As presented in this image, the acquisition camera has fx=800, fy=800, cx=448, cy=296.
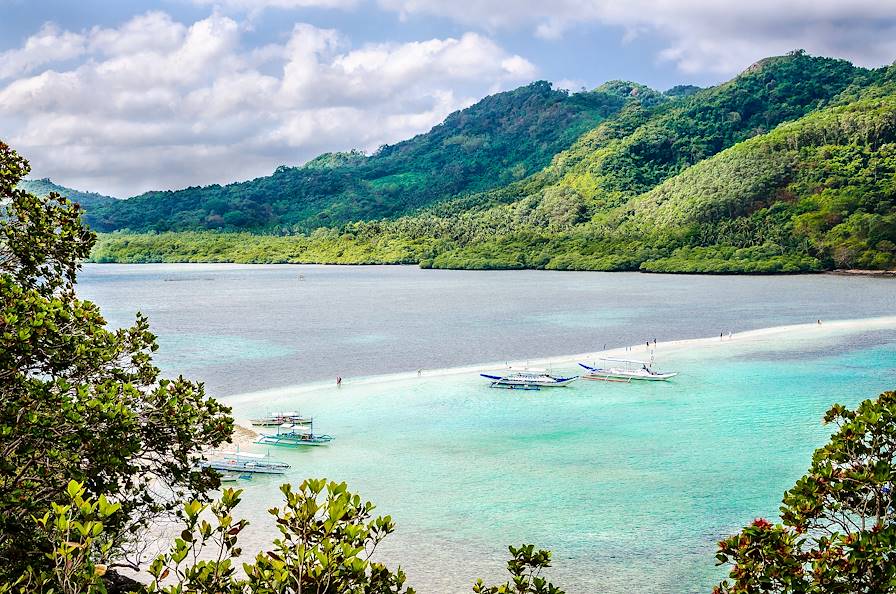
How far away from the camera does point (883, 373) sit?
157ft

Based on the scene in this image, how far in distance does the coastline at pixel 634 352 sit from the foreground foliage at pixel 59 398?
30621 millimetres

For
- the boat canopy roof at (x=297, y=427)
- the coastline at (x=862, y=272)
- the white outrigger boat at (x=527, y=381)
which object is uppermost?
the coastline at (x=862, y=272)

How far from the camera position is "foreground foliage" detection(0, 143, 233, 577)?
1013cm

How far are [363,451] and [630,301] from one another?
69665mm

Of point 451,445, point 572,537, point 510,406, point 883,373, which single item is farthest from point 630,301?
point 572,537

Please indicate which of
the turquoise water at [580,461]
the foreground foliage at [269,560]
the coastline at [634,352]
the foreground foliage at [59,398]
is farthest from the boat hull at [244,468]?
the foreground foliage at [269,560]

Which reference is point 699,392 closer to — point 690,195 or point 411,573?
point 411,573

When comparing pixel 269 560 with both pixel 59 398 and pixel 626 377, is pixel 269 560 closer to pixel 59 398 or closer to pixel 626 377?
pixel 59 398

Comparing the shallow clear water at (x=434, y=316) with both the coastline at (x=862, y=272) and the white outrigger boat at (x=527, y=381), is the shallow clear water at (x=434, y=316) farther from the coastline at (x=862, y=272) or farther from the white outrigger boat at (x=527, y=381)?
the white outrigger boat at (x=527, y=381)

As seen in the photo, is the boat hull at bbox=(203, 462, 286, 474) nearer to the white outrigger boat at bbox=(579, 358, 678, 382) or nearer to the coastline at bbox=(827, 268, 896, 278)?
the white outrigger boat at bbox=(579, 358, 678, 382)

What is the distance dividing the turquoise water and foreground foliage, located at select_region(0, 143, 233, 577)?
403 inches

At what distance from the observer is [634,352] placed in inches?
2247

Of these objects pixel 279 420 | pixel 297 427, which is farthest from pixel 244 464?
pixel 279 420

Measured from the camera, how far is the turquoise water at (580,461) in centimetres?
2231
